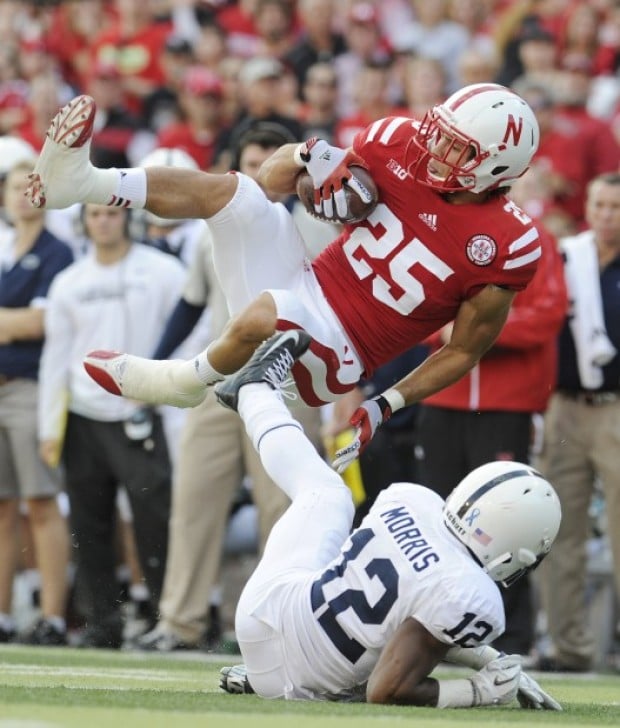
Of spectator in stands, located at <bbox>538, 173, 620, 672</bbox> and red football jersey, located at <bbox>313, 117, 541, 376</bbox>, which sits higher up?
red football jersey, located at <bbox>313, 117, 541, 376</bbox>

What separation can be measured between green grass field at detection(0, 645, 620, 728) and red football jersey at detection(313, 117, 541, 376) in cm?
150

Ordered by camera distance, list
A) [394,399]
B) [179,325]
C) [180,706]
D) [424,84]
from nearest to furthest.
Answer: [180,706] → [394,399] → [179,325] → [424,84]

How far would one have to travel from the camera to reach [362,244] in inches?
251

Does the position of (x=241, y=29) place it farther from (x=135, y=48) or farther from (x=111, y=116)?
(x=111, y=116)

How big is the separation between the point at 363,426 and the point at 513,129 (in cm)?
122

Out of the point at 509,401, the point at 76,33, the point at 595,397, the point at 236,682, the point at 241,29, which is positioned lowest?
the point at 76,33

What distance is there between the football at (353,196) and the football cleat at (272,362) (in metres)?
0.53

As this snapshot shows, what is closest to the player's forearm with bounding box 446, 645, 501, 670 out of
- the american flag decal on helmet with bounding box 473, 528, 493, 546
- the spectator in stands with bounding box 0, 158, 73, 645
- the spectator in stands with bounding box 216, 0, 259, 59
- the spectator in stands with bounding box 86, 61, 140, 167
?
the american flag decal on helmet with bounding box 473, 528, 493, 546

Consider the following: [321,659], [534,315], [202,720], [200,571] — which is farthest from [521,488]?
[200,571]

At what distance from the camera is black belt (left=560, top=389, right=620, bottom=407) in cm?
857

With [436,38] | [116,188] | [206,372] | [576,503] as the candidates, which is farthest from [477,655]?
[436,38]

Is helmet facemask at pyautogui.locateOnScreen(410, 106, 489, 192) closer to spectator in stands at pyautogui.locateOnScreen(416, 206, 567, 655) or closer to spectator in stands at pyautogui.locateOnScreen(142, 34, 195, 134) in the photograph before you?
spectator in stands at pyautogui.locateOnScreen(416, 206, 567, 655)

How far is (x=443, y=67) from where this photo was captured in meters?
11.9

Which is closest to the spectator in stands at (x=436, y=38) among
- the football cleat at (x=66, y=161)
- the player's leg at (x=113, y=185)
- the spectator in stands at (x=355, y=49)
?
the spectator in stands at (x=355, y=49)
